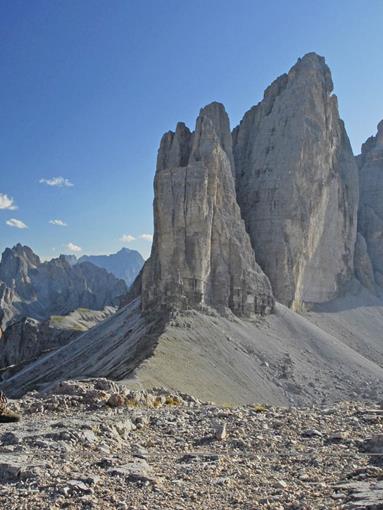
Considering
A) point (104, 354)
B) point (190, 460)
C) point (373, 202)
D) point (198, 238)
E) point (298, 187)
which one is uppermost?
point (373, 202)

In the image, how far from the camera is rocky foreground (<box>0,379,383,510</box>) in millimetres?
10641

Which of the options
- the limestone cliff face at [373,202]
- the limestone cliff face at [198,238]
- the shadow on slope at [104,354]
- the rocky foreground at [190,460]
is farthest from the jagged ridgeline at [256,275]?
the rocky foreground at [190,460]

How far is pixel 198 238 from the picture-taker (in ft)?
233

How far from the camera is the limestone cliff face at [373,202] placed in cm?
12732

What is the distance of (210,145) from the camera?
77.0m

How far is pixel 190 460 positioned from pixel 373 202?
420 feet

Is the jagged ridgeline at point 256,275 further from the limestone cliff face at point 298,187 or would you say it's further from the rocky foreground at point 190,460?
the rocky foreground at point 190,460

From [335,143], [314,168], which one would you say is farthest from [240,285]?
[335,143]

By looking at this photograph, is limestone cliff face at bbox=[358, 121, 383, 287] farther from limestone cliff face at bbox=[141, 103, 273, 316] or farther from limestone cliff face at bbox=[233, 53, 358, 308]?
limestone cliff face at bbox=[141, 103, 273, 316]

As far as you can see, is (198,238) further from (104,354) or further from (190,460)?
(190,460)

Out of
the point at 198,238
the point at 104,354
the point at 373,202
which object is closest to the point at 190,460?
the point at 104,354

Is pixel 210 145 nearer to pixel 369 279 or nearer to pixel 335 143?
pixel 335 143

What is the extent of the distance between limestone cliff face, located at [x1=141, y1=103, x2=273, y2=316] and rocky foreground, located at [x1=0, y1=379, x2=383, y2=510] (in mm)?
48924

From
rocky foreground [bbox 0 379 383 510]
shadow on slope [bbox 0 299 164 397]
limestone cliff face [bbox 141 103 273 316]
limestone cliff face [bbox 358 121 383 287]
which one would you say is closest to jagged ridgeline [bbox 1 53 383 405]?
limestone cliff face [bbox 141 103 273 316]
